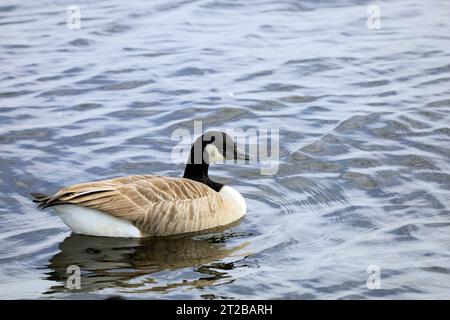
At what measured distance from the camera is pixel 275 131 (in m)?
12.5

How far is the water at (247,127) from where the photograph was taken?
8688 mm

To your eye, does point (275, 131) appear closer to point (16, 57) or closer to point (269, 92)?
point (269, 92)

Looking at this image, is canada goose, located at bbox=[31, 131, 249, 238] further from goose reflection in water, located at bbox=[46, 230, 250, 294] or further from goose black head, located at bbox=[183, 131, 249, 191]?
goose reflection in water, located at bbox=[46, 230, 250, 294]

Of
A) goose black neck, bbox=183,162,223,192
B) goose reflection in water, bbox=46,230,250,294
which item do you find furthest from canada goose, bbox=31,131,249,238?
goose reflection in water, bbox=46,230,250,294

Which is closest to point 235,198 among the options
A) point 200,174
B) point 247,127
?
point 200,174

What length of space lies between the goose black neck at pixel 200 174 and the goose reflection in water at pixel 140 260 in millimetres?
861

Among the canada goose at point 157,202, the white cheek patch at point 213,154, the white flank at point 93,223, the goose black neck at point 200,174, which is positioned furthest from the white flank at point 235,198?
the white flank at point 93,223

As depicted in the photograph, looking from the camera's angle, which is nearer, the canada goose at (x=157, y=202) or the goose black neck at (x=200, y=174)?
the canada goose at (x=157, y=202)

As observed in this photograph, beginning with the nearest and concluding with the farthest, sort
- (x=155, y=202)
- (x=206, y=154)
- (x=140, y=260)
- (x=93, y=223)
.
Result: (x=140, y=260), (x=93, y=223), (x=155, y=202), (x=206, y=154)

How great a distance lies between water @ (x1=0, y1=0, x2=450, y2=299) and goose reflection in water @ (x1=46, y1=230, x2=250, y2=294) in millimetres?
25

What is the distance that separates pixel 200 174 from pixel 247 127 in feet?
7.78

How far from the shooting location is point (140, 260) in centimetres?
902

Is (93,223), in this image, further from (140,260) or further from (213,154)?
(213,154)

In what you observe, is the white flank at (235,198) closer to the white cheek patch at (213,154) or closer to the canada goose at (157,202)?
the canada goose at (157,202)
